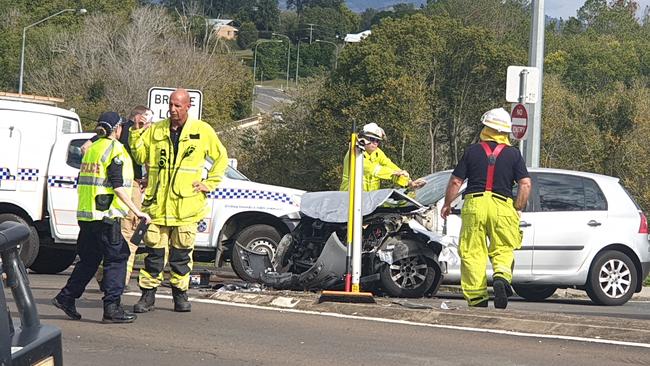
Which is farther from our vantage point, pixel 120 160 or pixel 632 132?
pixel 632 132

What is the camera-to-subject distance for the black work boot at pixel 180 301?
9.79 m

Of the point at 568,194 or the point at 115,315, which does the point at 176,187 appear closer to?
the point at 115,315

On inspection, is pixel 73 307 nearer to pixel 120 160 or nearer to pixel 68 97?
pixel 120 160

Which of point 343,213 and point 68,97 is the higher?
point 68,97

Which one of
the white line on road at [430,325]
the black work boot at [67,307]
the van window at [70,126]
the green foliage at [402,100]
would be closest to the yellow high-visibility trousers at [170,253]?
the black work boot at [67,307]

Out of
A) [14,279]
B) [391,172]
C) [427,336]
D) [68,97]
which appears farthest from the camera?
[68,97]

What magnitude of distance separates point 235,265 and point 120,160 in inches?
188

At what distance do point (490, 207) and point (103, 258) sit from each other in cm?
335

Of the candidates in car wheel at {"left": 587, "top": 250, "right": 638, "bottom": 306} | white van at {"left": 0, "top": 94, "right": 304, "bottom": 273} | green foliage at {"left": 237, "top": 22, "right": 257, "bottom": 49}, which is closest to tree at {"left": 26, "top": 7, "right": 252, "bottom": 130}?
white van at {"left": 0, "top": 94, "right": 304, "bottom": 273}

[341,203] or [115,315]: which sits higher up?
[341,203]

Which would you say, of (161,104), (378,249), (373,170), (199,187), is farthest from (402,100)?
(199,187)

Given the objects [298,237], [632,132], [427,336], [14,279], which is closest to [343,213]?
[298,237]

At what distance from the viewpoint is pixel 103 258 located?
30.3 feet

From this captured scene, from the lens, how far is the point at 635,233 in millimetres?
13453
